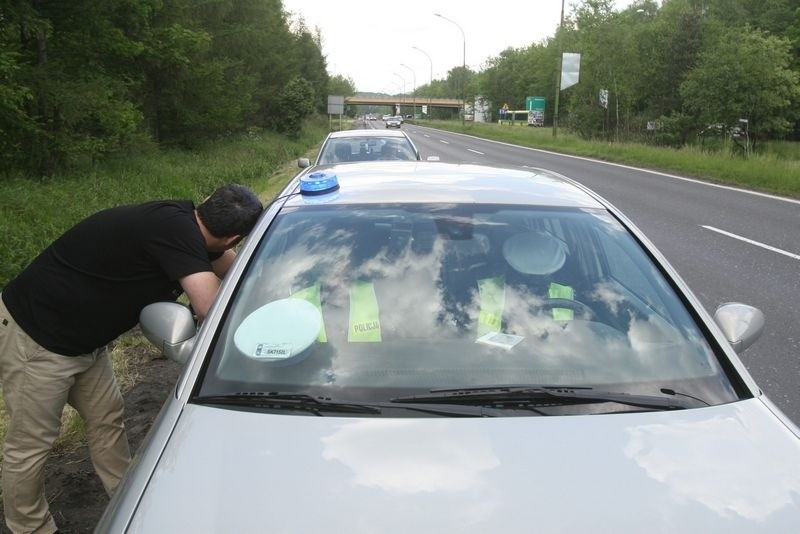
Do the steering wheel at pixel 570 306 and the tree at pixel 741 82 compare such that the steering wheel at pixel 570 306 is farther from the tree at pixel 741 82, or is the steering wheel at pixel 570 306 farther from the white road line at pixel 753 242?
the tree at pixel 741 82

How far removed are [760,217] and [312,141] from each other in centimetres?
3334

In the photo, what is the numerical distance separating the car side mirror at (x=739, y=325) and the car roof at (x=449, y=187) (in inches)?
24.7

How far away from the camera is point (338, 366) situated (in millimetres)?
1846

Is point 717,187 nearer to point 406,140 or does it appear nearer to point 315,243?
point 406,140

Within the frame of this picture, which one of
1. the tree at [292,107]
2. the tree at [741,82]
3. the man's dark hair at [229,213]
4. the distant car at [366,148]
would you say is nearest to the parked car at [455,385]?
the man's dark hair at [229,213]

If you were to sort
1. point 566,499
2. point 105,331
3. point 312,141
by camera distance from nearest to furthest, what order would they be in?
point 566,499, point 105,331, point 312,141

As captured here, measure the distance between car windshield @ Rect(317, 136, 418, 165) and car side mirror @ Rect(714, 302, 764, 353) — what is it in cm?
709

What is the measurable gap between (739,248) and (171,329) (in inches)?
302

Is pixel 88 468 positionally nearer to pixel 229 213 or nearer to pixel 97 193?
pixel 229 213

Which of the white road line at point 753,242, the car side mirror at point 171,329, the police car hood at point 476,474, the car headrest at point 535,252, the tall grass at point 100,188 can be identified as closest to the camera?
the police car hood at point 476,474

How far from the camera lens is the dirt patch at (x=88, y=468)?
2781mm

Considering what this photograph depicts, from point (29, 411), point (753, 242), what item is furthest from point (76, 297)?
point (753, 242)

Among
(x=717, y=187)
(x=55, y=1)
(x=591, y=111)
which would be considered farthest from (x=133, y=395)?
(x=591, y=111)

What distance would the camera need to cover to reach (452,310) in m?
2.05
